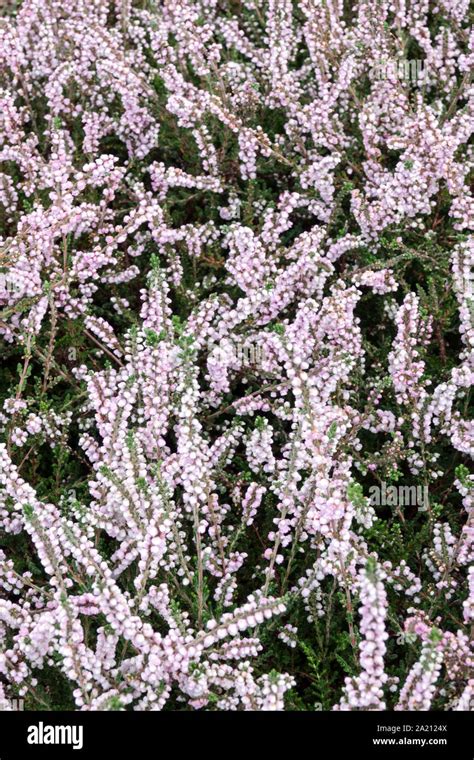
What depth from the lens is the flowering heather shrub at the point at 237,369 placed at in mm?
3064

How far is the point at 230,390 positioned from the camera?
13.8ft

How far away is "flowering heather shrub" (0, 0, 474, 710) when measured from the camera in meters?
3.06

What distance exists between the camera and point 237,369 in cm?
403

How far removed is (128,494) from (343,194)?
2057mm
